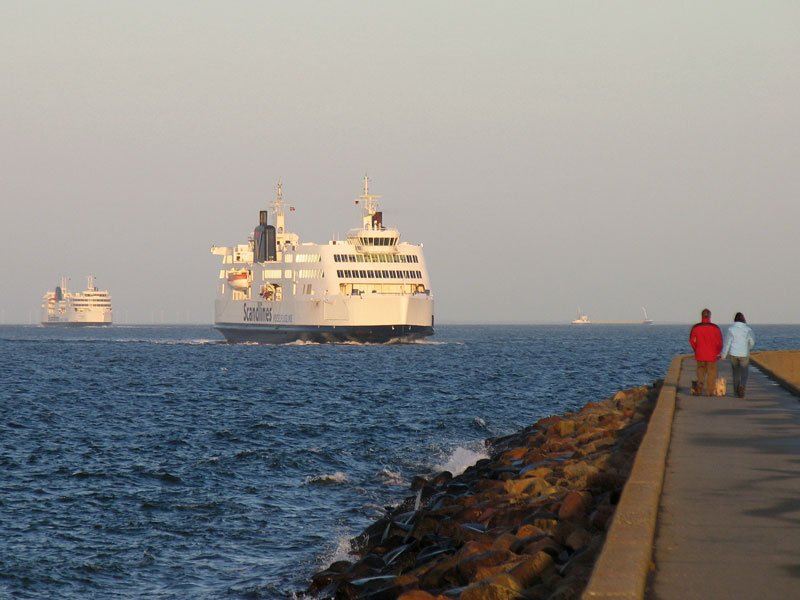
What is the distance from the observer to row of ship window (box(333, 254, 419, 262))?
8331 centimetres

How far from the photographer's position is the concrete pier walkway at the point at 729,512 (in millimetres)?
6051

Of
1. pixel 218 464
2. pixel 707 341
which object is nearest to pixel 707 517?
pixel 707 341

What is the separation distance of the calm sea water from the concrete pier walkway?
444 centimetres

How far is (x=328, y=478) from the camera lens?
63.9ft

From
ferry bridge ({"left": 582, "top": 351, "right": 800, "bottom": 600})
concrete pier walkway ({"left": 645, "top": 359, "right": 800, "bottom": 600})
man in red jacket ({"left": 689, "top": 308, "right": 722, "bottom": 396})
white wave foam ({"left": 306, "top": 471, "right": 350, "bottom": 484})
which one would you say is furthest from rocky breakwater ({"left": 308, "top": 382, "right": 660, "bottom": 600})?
white wave foam ({"left": 306, "top": 471, "right": 350, "bottom": 484})

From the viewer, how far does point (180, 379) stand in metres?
50.6

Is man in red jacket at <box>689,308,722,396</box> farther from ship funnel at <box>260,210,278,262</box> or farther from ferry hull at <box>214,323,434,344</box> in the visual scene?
ship funnel at <box>260,210,278,262</box>

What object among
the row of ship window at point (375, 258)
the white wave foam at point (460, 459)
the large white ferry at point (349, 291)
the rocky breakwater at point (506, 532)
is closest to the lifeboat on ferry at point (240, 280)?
the large white ferry at point (349, 291)

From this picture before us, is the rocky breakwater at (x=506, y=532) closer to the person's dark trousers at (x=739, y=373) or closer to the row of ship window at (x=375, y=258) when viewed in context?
the person's dark trousers at (x=739, y=373)

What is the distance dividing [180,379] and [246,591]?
39.8 m

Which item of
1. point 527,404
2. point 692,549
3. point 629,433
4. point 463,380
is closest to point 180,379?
point 463,380

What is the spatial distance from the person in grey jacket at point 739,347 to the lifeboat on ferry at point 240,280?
259 feet

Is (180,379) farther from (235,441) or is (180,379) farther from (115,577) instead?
(115,577)

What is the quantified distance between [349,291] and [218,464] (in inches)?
2394
